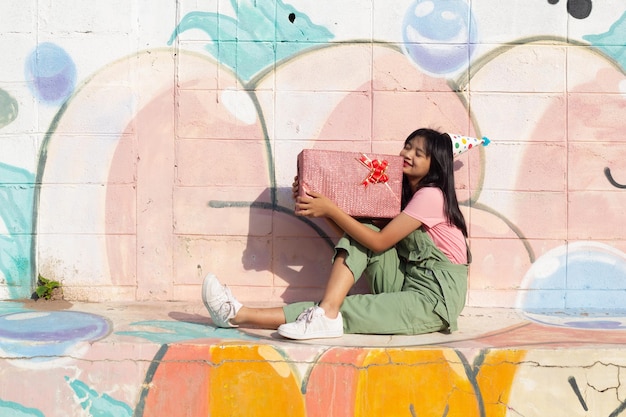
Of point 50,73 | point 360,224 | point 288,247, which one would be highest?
point 50,73

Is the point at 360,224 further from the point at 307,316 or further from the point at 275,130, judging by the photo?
the point at 275,130

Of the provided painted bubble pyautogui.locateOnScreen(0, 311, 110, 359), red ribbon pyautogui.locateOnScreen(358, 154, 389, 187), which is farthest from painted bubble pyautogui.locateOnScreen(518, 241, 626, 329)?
painted bubble pyautogui.locateOnScreen(0, 311, 110, 359)

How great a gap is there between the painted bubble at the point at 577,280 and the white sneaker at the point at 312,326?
1253 mm

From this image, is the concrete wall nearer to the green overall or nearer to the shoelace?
the green overall

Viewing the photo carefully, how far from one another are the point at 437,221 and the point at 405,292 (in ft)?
1.28

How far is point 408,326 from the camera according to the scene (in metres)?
3.19

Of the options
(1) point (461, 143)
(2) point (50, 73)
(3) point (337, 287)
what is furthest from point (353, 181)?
(2) point (50, 73)

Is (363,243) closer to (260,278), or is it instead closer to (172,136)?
(260,278)

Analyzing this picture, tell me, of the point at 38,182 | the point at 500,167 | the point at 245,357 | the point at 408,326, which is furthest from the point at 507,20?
the point at 38,182

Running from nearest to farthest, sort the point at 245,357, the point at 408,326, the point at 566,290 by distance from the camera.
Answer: the point at 245,357
the point at 408,326
the point at 566,290

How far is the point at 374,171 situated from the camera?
11.0ft

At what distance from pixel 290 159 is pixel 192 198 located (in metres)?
0.60

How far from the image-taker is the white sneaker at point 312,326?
10.0 feet

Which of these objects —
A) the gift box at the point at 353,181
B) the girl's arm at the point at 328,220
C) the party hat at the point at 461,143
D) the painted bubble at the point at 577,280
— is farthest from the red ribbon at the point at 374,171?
the painted bubble at the point at 577,280
